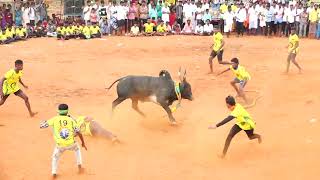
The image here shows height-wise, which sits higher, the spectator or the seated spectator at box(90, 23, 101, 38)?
the spectator

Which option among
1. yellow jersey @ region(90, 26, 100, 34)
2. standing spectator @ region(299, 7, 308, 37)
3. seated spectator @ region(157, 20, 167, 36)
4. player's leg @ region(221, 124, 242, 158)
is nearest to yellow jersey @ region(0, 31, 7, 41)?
yellow jersey @ region(90, 26, 100, 34)

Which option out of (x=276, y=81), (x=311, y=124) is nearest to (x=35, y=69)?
(x=276, y=81)

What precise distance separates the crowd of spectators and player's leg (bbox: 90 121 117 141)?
15943 mm

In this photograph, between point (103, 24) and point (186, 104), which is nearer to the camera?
point (186, 104)

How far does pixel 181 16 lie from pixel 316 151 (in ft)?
64.7

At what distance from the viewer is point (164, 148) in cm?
1191

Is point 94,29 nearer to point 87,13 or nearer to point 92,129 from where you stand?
point 87,13

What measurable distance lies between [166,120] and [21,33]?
617 inches

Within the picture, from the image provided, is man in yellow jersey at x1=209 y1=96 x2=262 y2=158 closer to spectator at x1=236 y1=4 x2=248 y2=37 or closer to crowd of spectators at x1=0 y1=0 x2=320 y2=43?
crowd of spectators at x1=0 y1=0 x2=320 y2=43

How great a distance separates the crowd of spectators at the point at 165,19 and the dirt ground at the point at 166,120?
358 centimetres

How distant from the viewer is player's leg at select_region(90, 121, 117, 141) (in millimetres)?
12037

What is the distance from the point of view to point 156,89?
13422 mm

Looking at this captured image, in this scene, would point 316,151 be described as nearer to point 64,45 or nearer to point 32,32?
point 64,45

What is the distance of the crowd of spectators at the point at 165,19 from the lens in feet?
90.5
